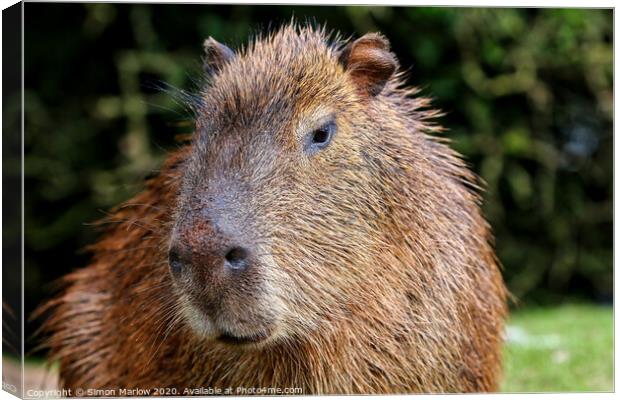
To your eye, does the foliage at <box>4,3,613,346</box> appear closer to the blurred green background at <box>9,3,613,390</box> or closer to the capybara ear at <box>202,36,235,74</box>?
the blurred green background at <box>9,3,613,390</box>

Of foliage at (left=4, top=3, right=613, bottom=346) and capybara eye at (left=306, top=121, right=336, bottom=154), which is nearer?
capybara eye at (left=306, top=121, right=336, bottom=154)

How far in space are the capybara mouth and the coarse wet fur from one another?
0.6 inches

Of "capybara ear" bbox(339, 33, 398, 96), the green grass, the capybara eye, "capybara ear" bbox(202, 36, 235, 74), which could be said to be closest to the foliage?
the green grass

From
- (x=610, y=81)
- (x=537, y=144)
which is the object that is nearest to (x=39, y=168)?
(x=537, y=144)

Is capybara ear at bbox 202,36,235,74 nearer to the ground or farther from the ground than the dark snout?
farther from the ground

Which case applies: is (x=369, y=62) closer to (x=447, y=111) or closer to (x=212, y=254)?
(x=212, y=254)

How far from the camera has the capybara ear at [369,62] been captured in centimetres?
411

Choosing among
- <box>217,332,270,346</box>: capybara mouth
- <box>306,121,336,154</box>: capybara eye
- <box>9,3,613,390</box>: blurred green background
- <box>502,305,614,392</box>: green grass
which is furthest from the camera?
<box>9,3,613,390</box>: blurred green background

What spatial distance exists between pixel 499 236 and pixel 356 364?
415 centimetres

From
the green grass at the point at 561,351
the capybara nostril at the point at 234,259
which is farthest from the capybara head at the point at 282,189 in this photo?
the green grass at the point at 561,351

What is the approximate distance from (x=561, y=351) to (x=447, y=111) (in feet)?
6.35

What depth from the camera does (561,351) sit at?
21.1ft

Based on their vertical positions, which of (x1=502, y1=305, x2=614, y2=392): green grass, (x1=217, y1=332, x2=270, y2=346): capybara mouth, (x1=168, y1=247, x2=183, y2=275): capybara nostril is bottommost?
(x1=502, y1=305, x2=614, y2=392): green grass

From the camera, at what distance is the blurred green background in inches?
260
